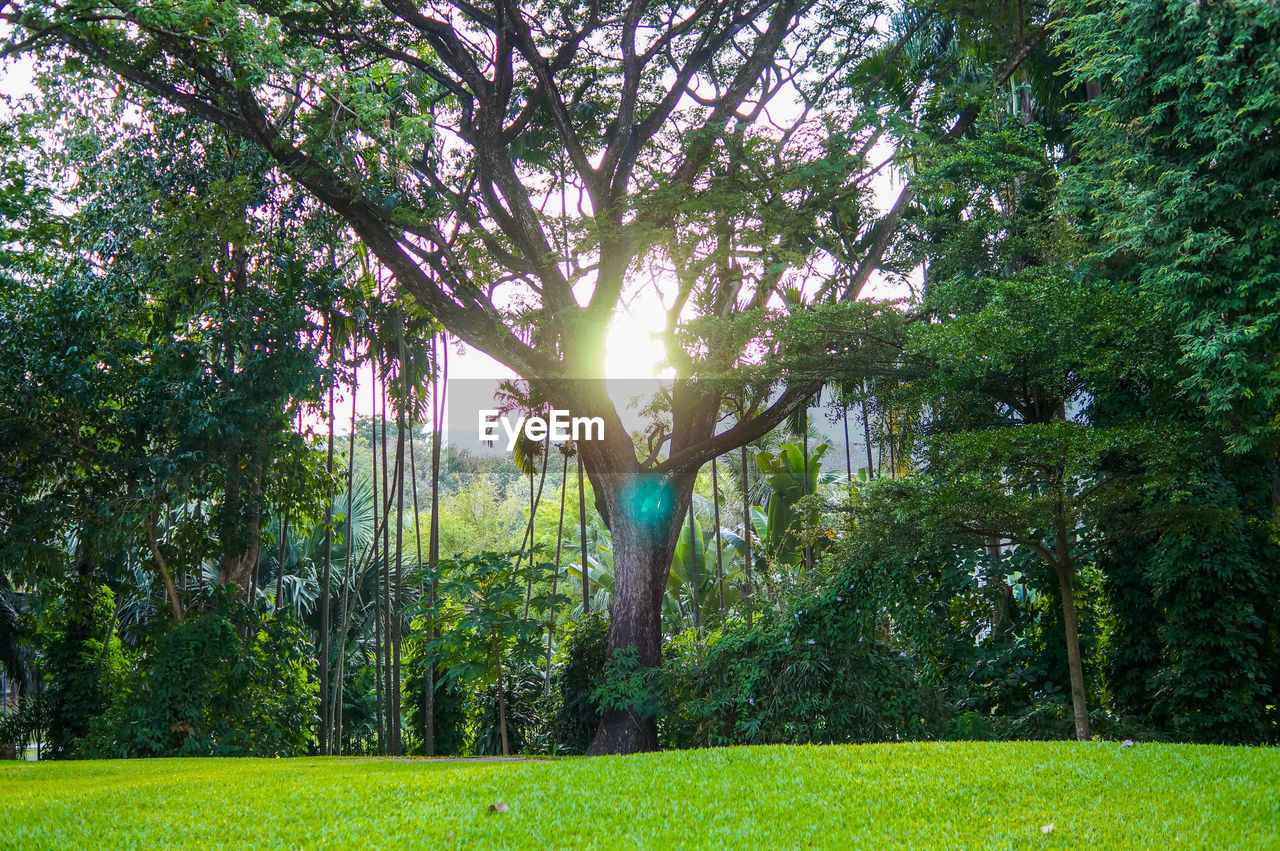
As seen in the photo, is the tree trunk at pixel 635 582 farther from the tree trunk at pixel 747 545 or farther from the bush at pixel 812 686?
the tree trunk at pixel 747 545

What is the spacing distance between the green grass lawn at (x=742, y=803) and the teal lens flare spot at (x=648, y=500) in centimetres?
A: 505

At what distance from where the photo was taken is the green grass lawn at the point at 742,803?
16.5 feet

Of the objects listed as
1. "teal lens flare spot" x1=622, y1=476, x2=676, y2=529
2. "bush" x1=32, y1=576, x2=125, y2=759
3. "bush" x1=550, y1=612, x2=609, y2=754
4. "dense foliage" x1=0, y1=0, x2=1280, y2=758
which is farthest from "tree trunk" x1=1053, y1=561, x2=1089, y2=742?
"bush" x1=32, y1=576, x2=125, y2=759

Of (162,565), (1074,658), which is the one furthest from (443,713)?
(1074,658)

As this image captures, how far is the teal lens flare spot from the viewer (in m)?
12.5

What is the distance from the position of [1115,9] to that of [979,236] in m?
3.57

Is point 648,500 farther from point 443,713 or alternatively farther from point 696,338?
point 443,713

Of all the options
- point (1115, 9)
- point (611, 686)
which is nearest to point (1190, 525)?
point (1115, 9)

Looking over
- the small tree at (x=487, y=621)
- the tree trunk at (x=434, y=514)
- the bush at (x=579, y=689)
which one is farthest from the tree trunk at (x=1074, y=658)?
the tree trunk at (x=434, y=514)

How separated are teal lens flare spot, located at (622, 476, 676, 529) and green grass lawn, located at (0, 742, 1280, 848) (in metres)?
5.05

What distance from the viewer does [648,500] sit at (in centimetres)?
1264

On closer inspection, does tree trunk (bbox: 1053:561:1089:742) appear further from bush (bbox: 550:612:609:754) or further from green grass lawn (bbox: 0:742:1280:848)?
bush (bbox: 550:612:609:754)

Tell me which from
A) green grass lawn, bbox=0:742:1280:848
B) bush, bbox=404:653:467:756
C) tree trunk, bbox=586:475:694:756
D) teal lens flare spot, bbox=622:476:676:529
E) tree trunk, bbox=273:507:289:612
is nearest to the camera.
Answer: green grass lawn, bbox=0:742:1280:848

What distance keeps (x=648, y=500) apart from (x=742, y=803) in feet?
23.0
